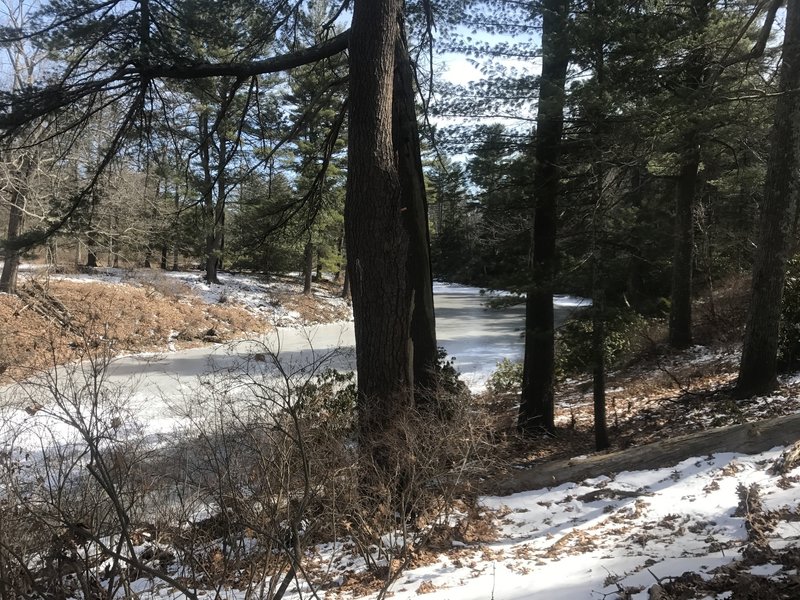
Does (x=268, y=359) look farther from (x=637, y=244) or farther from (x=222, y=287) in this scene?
(x=222, y=287)

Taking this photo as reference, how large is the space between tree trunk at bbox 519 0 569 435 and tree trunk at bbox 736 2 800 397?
102 inches

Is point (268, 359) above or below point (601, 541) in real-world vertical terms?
above

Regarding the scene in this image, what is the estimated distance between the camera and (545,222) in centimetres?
848

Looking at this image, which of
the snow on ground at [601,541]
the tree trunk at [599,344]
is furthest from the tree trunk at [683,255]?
the snow on ground at [601,541]

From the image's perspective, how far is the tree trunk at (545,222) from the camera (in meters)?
7.25

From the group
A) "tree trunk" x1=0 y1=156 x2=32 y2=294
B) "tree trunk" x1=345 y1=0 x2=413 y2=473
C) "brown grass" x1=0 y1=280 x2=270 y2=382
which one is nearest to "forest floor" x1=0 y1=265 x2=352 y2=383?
"brown grass" x1=0 y1=280 x2=270 y2=382

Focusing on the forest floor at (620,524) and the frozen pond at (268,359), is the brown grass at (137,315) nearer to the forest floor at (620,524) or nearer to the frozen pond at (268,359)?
the frozen pond at (268,359)

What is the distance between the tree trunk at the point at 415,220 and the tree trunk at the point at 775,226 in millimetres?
4253

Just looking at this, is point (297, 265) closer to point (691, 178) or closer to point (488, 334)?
point (488, 334)

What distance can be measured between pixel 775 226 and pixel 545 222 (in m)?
2.95

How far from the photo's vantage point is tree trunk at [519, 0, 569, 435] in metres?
7.25

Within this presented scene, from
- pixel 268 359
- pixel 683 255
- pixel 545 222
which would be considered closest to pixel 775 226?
pixel 545 222

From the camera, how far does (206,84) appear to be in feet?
22.6

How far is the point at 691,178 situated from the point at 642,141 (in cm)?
567
